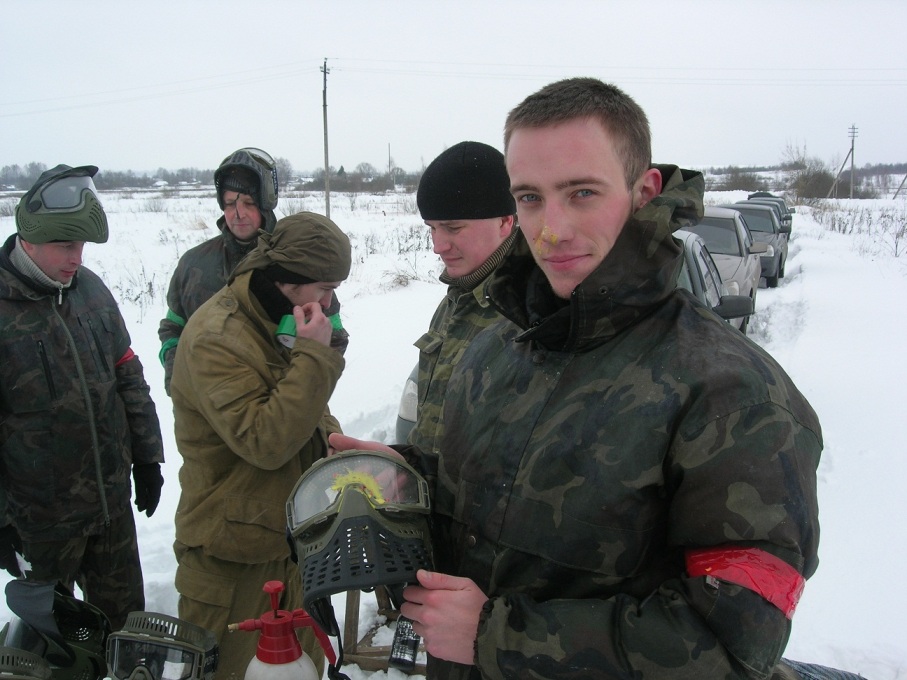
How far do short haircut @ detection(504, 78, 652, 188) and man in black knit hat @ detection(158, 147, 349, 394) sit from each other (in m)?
2.69

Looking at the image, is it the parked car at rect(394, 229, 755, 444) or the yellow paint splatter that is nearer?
the yellow paint splatter

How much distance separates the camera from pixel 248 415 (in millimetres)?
2051

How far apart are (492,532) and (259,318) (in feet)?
4.39

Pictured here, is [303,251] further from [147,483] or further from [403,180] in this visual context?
[403,180]

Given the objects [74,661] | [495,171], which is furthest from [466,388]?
[495,171]

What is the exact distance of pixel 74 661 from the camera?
53.7 inches

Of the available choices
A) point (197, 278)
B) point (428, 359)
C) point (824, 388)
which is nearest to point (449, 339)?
point (428, 359)

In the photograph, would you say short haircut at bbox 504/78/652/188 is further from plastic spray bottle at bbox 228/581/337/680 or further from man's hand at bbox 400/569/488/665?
plastic spray bottle at bbox 228/581/337/680

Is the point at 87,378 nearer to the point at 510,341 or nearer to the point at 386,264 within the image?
the point at 510,341

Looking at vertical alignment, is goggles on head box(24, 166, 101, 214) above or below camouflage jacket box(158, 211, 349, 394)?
above

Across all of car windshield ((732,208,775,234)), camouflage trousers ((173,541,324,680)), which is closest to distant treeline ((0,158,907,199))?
car windshield ((732,208,775,234))

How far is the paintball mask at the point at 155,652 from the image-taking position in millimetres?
1250

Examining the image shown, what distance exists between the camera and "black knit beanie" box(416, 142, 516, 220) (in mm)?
2463

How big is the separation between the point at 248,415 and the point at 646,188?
142cm
